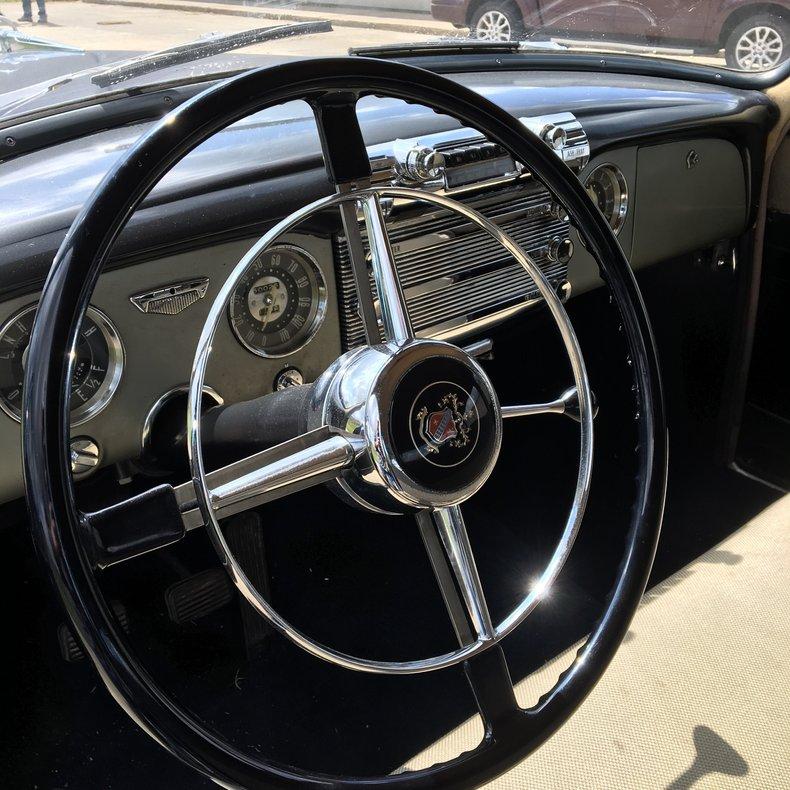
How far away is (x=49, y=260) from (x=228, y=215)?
268 millimetres

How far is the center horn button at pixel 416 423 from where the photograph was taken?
3.30 feet

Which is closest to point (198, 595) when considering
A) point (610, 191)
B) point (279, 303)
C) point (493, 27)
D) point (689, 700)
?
point (279, 303)

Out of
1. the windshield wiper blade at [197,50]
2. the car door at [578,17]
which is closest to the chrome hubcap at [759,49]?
the car door at [578,17]

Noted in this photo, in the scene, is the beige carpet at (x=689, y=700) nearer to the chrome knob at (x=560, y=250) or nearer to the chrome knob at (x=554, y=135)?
the chrome knob at (x=560, y=250)

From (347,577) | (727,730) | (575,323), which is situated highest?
(575,323)

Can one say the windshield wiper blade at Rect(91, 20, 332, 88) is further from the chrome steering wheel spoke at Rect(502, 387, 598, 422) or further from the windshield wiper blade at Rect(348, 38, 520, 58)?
the chrome steering wheel spoke at Rect(502, 387, 598, 422)

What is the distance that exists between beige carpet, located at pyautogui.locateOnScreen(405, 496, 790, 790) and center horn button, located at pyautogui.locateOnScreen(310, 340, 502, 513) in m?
0.58

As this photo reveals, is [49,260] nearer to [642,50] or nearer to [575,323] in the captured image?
[575,323]

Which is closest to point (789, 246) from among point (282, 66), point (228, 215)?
point (228, 215)

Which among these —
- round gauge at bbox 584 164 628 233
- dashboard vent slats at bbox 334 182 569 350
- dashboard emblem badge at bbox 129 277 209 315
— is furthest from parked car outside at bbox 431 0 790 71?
dashboard emblem badge at bbox 129 277 209 315

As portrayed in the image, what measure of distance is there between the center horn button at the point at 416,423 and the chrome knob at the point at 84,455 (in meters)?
0.45

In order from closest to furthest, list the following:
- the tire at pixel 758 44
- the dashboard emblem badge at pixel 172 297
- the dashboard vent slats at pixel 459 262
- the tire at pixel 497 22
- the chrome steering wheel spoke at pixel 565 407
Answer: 1. the chrome steering wheel spoke at pixel 565 407
2. the dashboard emblem badge at pixel 172 297
3. the dashboard vent slats at pixel 459 262
4. the tire at pixel 497 22
5. the tire at pixel 758 44

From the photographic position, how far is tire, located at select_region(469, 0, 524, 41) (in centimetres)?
200

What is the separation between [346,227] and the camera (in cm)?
112
